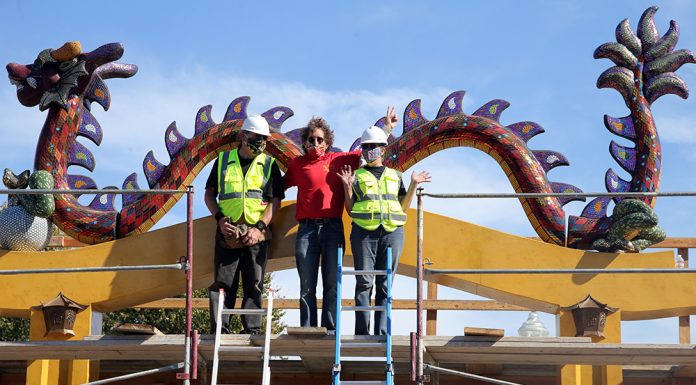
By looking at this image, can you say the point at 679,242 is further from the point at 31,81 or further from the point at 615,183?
the point at 31,81

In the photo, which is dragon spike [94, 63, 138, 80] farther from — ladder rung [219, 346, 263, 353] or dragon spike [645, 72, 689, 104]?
dragon spike [645, 72, 689, 104]

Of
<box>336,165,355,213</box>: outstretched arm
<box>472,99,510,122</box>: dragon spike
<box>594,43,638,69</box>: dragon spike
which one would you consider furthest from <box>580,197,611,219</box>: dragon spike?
<box>336,165,355,213</box>: outstretched arm

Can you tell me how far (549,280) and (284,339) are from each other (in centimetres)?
296

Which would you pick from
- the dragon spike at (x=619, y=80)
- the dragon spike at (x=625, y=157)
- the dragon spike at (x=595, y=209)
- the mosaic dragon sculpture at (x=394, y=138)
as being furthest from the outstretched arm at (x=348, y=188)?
the dragon spike at (x=619, y=80)

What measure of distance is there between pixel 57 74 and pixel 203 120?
4.87ft

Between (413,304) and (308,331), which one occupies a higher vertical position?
(413,304)

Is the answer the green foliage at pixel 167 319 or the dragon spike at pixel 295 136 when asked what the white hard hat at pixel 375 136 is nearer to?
the dragon spike at pixel 295 136

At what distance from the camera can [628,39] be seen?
38.4ft

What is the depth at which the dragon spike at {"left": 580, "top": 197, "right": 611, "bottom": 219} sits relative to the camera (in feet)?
36.8

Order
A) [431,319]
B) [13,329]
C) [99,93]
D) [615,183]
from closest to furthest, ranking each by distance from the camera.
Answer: [615,183]
[99,93]
[431,319]
[13,329]

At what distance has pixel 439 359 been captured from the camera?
378 inches

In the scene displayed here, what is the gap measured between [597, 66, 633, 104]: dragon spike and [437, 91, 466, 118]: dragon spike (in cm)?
136

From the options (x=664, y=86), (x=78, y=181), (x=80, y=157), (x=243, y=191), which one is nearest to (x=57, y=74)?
(x=80, y=157)

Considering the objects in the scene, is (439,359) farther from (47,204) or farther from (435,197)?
(47,204)
